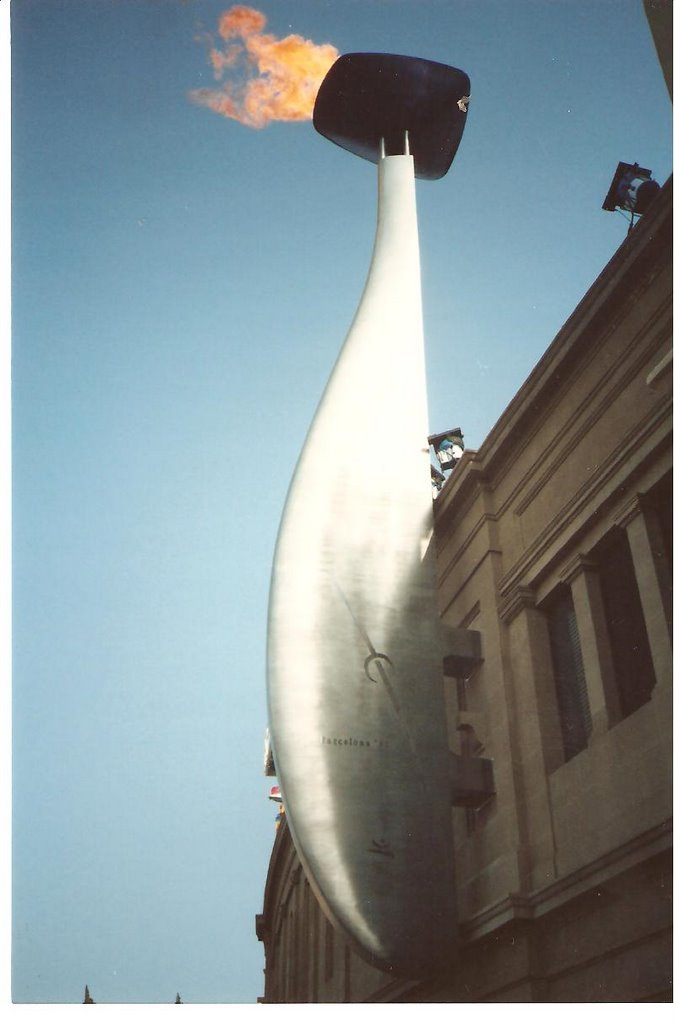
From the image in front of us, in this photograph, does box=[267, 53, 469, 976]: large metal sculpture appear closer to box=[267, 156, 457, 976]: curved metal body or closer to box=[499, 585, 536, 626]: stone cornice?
box=[267, 156, 457, 976]: curved metal body

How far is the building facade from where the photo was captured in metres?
7.98

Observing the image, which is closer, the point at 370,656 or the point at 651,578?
the point at 651,578

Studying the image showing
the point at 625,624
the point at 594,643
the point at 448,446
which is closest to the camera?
the point at 625,624

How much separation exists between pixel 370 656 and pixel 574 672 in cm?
208

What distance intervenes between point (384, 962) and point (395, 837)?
108cm

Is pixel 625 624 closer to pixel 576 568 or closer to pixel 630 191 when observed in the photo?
pixel 576 568

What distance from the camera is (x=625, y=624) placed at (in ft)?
30.2

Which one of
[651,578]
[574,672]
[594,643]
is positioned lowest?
[574,672]

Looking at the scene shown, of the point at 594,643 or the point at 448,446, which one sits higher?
the point at 448,446

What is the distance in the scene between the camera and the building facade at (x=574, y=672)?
7.98 m

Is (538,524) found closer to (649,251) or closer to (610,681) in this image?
(610,681)

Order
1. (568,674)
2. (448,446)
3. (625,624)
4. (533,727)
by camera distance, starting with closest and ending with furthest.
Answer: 1. (625,624)
2. (533,727)
3. (568,674)
4. (448,446)

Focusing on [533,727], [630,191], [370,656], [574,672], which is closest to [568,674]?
[574,672]

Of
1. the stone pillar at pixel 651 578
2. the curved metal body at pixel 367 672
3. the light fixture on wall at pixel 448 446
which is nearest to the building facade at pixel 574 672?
the stone pillar at pixel 651 578
